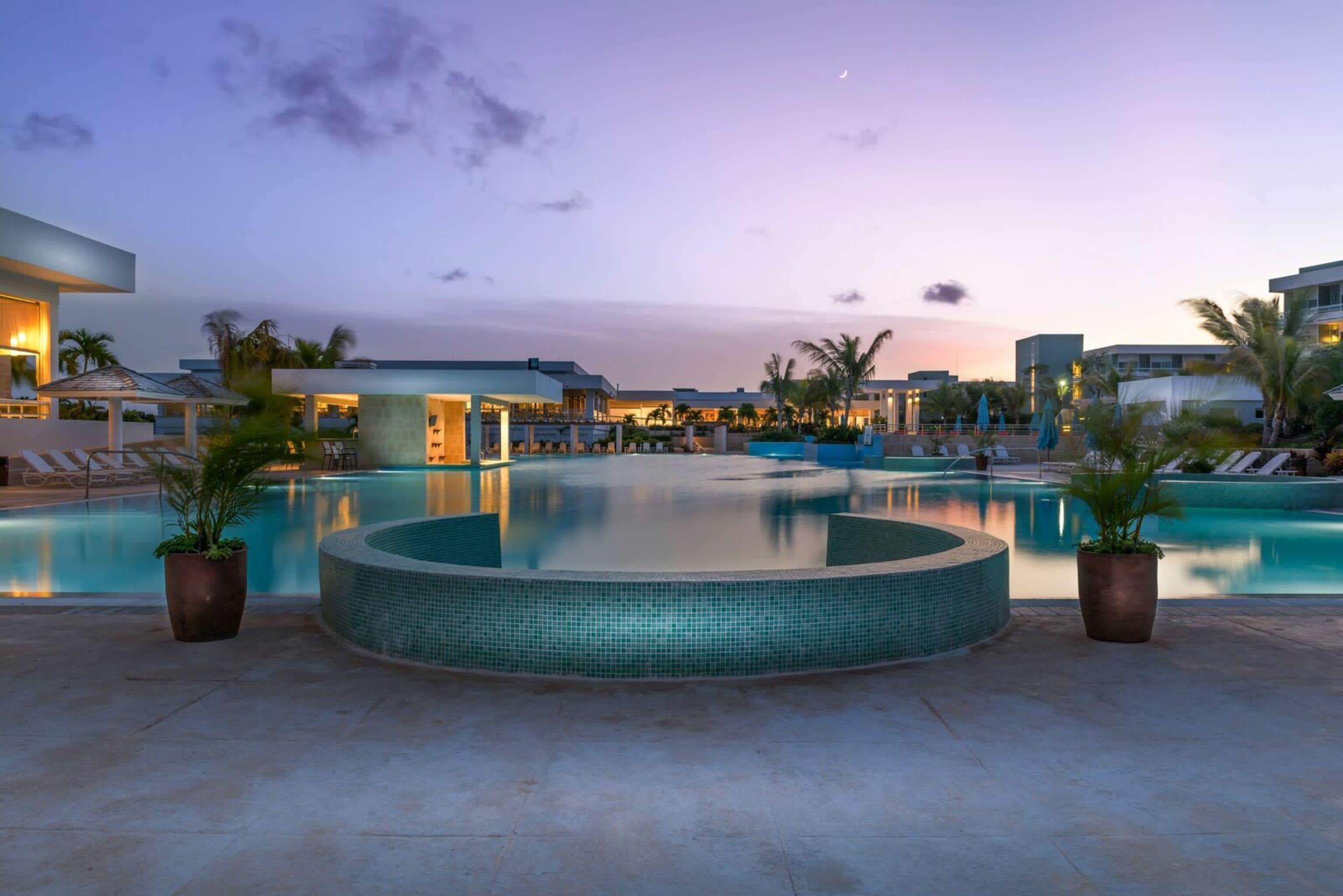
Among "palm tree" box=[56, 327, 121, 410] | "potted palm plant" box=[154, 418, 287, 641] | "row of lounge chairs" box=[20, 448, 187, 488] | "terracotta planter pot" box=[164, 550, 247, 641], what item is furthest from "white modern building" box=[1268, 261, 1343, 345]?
"palm tree" box=[56, 327, 121, 410]

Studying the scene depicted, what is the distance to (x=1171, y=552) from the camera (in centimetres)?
898

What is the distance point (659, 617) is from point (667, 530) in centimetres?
708

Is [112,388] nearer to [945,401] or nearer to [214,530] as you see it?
[214,530]

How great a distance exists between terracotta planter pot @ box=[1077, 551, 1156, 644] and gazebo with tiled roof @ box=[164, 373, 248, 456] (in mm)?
20041

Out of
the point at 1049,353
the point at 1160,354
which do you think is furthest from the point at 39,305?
the point at 1049,353

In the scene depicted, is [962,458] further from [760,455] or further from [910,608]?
[910,608]

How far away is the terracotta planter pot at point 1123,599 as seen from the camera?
4.53m

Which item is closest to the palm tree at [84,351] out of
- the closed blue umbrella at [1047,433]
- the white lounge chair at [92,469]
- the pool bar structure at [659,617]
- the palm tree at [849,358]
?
the white lounge chair at [92,469]

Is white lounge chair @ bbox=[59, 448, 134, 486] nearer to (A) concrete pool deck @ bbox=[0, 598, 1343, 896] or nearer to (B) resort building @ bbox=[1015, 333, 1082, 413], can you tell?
(A) concrete pool deck @ bbox=[0, 598, 1343, 896]

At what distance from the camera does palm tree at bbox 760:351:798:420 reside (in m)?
50.1

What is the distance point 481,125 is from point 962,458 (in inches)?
712

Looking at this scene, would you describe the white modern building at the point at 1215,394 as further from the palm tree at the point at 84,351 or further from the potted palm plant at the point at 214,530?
the palm tree at the point at 84,351

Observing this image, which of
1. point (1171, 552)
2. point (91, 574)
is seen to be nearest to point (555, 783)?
point (91, 574)

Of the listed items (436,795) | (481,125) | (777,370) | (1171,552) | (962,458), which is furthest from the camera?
(777,370)
